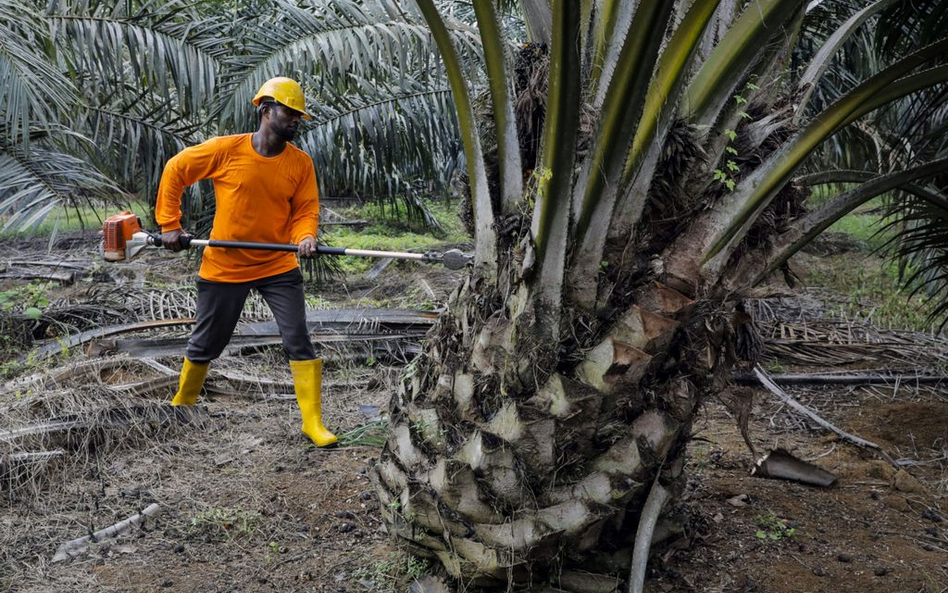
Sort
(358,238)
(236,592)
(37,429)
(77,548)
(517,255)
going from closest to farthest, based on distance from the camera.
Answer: (517,255)
(236,592)
(77,548)
(37,429)
(358,238)

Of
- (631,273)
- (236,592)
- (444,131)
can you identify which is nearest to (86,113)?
(444,131)

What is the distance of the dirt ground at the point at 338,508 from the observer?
350 centimetres

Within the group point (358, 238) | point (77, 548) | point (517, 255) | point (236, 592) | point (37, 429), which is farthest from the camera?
point (358, 238)

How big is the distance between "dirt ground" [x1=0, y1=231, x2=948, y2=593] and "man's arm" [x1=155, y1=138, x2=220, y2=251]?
107cm

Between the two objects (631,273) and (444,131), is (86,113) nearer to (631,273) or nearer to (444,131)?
(444,131)

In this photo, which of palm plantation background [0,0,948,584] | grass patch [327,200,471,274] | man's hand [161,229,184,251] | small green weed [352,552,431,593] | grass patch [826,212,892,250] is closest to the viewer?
palm plantation background [0,0,948,584]

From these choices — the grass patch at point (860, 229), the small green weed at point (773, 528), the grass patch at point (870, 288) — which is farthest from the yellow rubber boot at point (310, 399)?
the grass patch at point (860, 229)

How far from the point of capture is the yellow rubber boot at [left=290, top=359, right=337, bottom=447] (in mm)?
5035

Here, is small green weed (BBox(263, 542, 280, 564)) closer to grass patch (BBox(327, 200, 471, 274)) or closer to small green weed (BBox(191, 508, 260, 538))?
small green weed (BBox(191, 508, 260, 538))

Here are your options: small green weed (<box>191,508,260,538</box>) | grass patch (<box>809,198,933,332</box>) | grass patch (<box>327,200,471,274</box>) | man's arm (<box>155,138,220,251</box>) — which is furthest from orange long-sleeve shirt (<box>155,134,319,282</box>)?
grass patch (<box>327,200,471,274</box>)

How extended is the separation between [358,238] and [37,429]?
6859 millimetres

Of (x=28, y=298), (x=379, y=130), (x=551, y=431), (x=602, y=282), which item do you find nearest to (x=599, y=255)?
(x=602, y=282)

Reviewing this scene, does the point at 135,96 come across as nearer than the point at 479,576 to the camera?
No

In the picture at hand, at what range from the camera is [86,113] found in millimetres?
A: 7188
